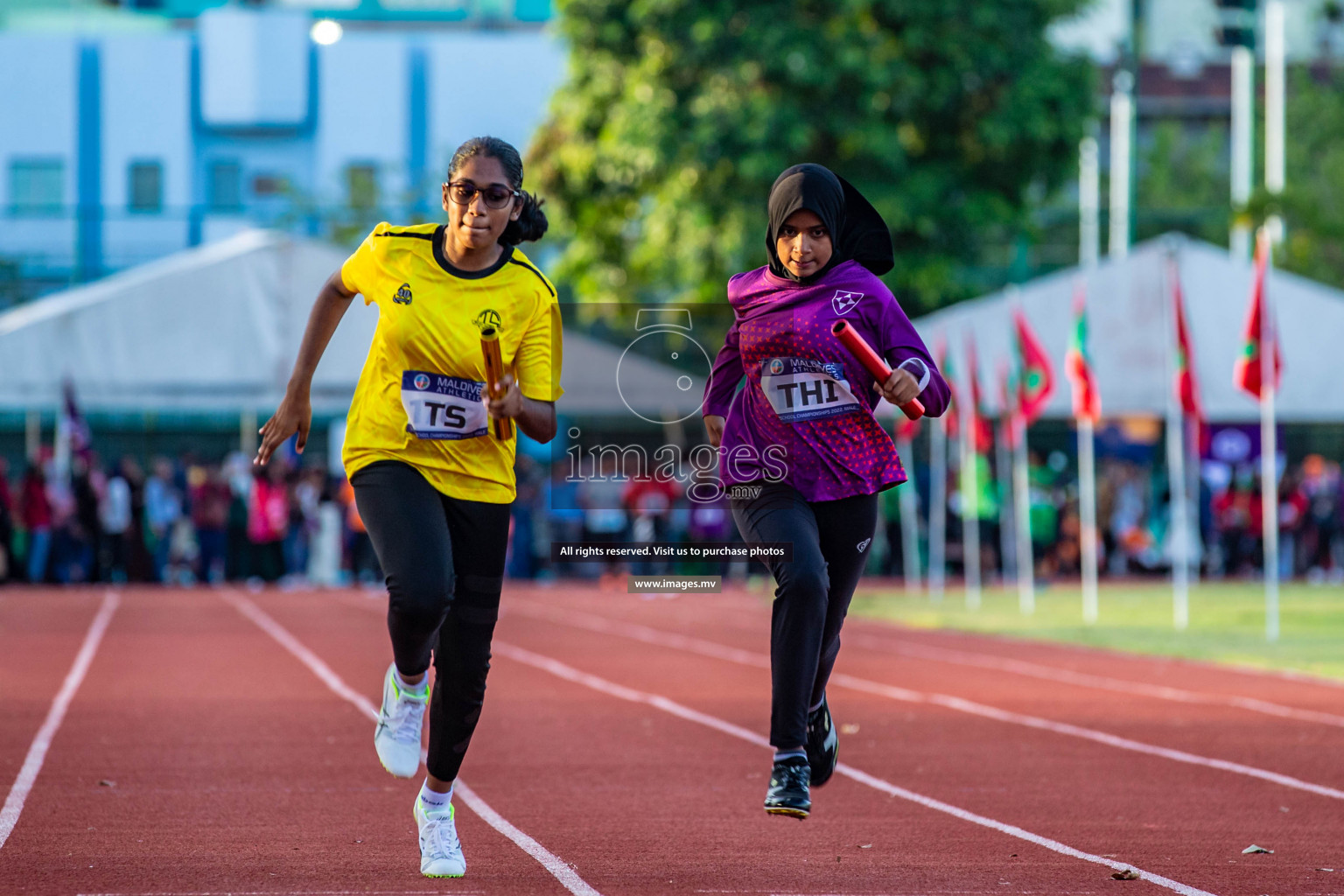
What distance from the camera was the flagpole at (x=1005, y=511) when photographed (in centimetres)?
2755

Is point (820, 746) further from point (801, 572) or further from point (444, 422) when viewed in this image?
point (444, 422)

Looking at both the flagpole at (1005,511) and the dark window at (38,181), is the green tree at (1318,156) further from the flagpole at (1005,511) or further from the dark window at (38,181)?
the dark window at (38,181)

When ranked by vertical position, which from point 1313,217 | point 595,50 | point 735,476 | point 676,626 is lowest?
point 676,626

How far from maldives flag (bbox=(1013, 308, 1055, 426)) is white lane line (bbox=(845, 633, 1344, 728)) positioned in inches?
155

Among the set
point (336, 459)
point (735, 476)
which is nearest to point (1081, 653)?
point (735, 476)

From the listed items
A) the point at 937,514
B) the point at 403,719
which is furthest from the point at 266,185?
the point at 403,719

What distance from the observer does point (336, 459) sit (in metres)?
30.2

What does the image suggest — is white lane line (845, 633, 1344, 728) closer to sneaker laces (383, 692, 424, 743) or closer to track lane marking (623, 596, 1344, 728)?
track lane marking (623, 596, 1344, 728)

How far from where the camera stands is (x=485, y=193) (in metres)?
5.82

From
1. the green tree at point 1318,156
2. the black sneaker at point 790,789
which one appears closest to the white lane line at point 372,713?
the black sneaker at point 790,789

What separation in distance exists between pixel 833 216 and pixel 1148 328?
61.0ft

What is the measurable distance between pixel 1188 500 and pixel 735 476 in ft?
73.1

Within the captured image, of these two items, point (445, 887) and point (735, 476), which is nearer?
point (445, 887)

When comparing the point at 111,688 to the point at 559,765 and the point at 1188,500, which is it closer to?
the point at 559,765
